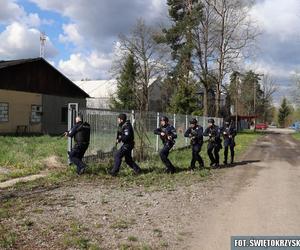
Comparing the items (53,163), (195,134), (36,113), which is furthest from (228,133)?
(36,113)

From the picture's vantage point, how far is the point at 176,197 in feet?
34.5

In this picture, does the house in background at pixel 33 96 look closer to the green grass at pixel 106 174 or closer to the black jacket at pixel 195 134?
the green grass at pixel 106 174

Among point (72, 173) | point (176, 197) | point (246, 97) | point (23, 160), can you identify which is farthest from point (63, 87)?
point (246, 97)

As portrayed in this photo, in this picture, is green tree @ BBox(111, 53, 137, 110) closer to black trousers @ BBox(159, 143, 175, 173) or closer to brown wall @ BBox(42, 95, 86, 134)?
brown wall @ BBox(42, 95, 86, 134)

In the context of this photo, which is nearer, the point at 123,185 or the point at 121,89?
the point at 123,185

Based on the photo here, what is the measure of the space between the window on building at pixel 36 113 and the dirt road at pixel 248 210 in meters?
26.7

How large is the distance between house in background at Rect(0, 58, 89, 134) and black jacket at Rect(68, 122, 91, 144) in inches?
897

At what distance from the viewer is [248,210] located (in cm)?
915

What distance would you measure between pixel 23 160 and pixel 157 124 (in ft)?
22.0

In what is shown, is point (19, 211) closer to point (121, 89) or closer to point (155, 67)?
point (121, 89)

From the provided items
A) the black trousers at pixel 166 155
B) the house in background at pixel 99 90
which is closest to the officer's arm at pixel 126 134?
the black trousers at pixel 166 155

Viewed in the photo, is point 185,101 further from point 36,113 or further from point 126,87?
Result: point 126,87

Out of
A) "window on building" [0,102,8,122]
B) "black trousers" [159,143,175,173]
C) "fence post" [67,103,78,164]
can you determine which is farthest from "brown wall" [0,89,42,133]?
"black trousers" [159,143,175,173]

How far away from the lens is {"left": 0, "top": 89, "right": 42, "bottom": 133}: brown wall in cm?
3581
